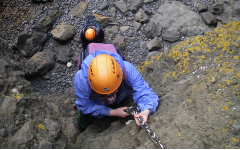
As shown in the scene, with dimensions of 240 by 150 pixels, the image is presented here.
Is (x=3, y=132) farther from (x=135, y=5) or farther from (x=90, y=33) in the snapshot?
(x=135, y=5)

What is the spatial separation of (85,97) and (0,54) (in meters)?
1.94

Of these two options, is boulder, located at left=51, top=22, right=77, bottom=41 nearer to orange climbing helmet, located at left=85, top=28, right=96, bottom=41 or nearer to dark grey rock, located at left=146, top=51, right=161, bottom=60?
orange climbing helmet, located at left=85, top=28, right=96, bottom=41

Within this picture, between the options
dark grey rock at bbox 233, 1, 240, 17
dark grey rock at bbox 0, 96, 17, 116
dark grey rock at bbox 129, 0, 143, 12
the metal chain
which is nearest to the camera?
the metal chain

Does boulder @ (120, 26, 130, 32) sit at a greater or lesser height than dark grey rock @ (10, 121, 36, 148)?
lesser

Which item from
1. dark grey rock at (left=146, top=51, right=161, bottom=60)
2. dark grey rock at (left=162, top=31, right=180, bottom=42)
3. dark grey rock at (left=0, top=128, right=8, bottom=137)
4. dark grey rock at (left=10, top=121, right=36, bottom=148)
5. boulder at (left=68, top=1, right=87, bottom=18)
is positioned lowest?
dark grey rock at (left=146, top=51, right=161, bottom=60)

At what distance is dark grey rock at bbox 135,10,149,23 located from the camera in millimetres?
4969

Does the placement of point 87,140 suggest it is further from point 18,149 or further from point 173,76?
point 173,76

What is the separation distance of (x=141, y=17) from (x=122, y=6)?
702 millimetres

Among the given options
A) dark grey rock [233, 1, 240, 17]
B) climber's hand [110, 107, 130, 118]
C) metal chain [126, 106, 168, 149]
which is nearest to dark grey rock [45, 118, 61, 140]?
climber's hand [110, 107, 130, 118]

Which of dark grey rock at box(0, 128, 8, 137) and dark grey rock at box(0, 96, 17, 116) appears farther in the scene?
dark grey rock at box(0, 96, 17, 116)

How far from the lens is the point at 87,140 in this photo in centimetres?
276

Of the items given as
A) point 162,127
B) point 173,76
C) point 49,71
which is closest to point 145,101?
point 162,127

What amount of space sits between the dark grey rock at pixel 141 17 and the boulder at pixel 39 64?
8.83 ft

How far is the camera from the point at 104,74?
240 centimetres
